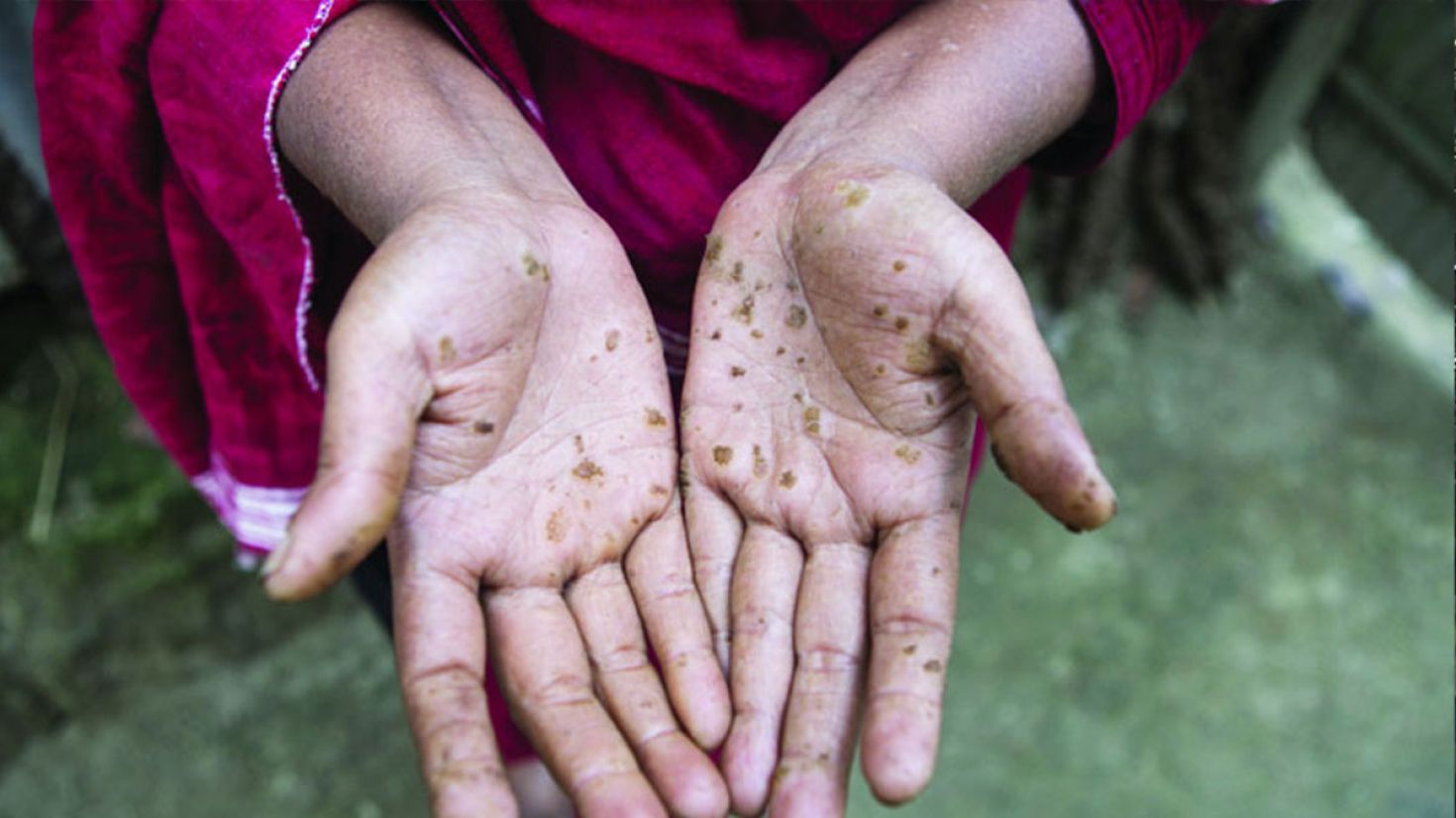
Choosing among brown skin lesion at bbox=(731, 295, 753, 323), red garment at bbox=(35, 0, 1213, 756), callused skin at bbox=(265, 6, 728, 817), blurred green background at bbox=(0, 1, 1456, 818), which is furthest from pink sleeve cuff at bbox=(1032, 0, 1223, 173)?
blurred green background at bbox=(0, 1, 1456, 818)

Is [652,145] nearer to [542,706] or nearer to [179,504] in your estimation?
[542,706]

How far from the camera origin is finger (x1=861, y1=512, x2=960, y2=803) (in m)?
0.85

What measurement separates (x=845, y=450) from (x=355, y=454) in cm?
46

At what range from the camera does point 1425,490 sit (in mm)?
2287

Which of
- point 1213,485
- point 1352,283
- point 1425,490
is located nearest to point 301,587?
point 1213,485

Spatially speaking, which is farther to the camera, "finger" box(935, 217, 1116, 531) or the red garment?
the red garment

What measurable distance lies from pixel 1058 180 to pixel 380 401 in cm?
190

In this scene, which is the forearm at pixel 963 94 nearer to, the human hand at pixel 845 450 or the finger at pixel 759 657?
the human hand at pixel 845 450

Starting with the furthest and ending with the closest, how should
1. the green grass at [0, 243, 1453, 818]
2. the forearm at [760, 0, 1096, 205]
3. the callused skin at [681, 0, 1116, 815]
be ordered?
the green grass at [0, 243, 1453, 818] → the forearm at [760, 0, 1096, 205] → the callused skin at [681, 0, 1116, 815]

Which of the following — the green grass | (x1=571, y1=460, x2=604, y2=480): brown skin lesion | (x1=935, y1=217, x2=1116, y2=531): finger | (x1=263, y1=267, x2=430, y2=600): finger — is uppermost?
(x1=935, y1=217, x2=1116, y2=531): finger

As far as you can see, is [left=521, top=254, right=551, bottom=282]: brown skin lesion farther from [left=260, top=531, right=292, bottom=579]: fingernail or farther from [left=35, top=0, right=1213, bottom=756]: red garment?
[left=260, top=531, right=292, bottom=579]: fingernail

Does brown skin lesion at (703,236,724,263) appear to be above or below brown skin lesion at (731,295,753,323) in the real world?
above

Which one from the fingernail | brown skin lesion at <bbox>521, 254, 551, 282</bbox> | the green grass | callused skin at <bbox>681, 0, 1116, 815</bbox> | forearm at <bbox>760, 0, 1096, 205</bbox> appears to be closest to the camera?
the fingernail

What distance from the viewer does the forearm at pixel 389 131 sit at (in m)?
1.02
